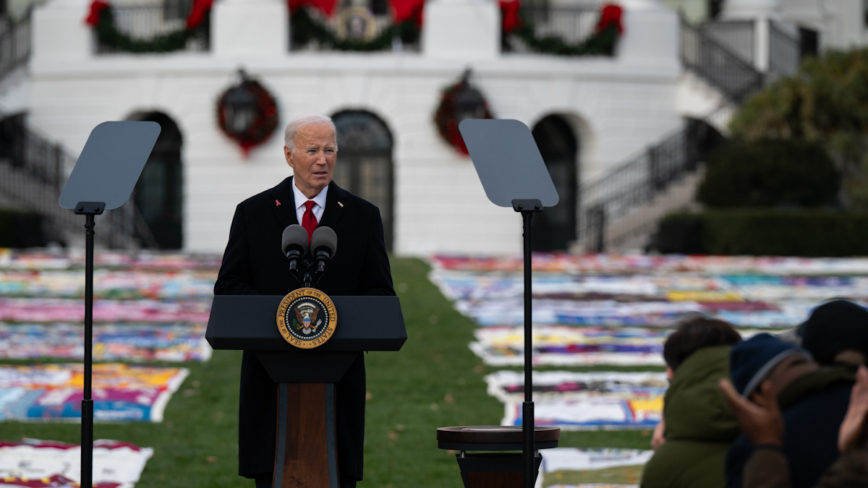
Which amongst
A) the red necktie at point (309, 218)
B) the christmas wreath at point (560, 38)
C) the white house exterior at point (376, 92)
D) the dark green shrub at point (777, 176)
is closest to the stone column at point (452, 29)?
the white house exterior at point (376, 92)

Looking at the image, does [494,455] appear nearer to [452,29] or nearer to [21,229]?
[21,229]

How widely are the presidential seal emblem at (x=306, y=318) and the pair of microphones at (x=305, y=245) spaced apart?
11 centimetres

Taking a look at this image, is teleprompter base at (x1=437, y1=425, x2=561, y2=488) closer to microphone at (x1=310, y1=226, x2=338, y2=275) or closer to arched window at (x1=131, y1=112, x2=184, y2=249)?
microphone at (x1=310, y1=226, x2=338, y2=275)

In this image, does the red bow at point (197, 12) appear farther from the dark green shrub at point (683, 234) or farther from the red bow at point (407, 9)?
the dark green shrub at point (683, 234)

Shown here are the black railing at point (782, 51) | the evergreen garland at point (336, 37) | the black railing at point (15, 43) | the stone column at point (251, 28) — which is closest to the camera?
the stone column at point (251, 28)

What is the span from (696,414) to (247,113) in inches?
894

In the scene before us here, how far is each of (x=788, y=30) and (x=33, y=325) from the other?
76.7ft

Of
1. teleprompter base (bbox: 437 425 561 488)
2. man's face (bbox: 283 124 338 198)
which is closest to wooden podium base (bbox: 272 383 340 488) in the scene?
teleprompter base (bbox: 437 425 561 488)

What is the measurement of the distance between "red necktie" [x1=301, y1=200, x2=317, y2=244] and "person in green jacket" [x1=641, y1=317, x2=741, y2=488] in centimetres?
163

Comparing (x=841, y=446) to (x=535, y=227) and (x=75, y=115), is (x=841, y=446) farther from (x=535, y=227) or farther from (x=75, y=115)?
(x=75, y=115)

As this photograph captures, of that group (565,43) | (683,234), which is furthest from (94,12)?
(683,234)

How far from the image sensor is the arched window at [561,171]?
28.3 metres

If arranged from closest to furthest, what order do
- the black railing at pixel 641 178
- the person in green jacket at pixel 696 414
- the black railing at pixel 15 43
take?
the person in green jacket at pixel 696 414 → the black railing at pixel 641 178 → the black railing at pixel 15 43

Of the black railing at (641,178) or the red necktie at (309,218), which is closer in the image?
the red necktie at (309,218)
